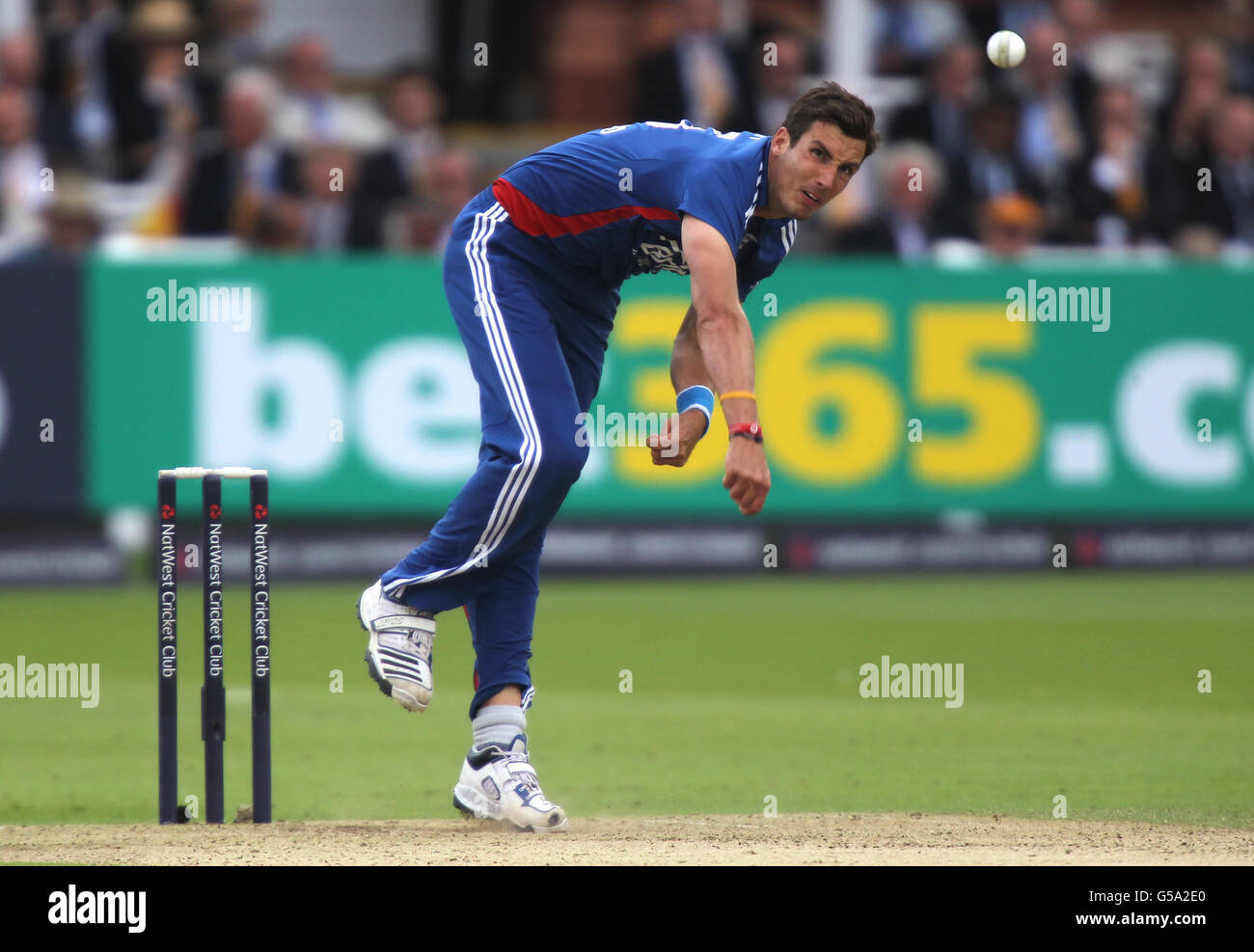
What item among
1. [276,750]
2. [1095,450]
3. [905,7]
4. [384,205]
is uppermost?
[905,7]

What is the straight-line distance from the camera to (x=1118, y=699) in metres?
9.68

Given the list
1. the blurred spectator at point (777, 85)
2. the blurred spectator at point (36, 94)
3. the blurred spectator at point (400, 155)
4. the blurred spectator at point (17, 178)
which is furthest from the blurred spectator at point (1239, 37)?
the blurred spectator at point (17, 178)

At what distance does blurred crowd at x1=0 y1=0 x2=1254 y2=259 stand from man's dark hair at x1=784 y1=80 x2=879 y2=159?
337 inches

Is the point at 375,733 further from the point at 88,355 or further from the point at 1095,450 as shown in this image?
the point at 1095,450

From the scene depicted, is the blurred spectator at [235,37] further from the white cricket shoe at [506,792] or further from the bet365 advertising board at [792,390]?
the white cricket shoe at [506,792]

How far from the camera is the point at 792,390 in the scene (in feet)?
47.1

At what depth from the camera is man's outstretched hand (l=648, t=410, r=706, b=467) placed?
6.03 meters

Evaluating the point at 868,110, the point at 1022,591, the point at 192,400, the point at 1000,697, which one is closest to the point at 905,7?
the point at 1022,591

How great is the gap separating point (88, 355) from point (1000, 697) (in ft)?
22.4

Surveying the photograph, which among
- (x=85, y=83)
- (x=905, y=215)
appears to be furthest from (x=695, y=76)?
(x=85, y=83)

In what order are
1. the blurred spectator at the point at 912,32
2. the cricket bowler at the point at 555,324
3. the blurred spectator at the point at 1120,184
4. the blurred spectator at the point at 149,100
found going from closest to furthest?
the cricket bowler at the point at 555,324
the blurred spectator at the point at 149,100
the blurred spectator at the point at 1120,184
the blurred spectator at the point at 912,32

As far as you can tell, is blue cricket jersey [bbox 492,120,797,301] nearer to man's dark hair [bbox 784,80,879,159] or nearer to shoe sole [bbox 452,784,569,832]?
man's dark hair [bbox 784,80,879,159]

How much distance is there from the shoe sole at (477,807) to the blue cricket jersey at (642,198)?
5.59ft

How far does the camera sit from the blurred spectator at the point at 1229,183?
16328 millimetres
